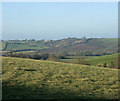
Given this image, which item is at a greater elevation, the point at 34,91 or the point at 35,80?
the point at 35,80

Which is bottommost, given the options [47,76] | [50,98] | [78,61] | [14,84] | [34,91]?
[50,98]

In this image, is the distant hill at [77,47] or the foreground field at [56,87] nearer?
the foreground field at [56,87]

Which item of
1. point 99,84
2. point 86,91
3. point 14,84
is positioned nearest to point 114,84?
point 99,84

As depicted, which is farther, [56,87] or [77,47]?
[77,47]

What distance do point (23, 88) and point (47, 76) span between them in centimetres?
449

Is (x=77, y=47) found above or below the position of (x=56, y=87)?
above

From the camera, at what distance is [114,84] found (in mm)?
15250

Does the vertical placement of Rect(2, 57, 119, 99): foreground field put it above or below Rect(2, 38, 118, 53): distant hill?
below

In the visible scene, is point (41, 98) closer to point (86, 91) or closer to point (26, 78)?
point (86, 91)

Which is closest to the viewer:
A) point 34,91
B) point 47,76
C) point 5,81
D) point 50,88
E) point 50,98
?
point 50,98

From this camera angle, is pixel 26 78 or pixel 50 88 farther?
pixel 26 78

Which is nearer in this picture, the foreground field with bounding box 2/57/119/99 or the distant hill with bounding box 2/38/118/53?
the foreground field with bounding box 2/57/119/99

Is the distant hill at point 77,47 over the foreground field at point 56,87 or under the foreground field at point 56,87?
over

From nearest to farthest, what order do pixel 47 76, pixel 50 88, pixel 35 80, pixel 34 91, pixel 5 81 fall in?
pixel 34 91, pixel 50 88, pixel 5 81, pixel 35 80, pixel 47 76
